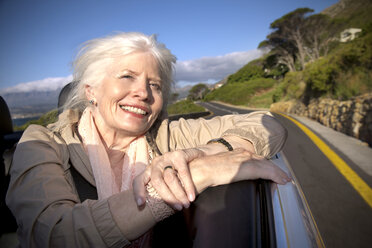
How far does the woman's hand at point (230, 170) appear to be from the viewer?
867 mm

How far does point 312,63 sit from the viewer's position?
39.0 ft

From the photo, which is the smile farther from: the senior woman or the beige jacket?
the beige jacket

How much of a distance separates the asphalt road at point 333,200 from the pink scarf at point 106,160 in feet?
6.87

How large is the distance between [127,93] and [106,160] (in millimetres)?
502

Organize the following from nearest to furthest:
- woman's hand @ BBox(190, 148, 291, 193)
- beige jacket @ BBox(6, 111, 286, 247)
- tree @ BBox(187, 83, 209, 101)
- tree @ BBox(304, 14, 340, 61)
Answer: beige jacket @ BBox(6, 111, 286, 247), woman's hand @ BBox(190, 148, 291, 193), tree @ BBox(304, 14, 340, 61), tree @ BBox(187, 83, 209, 101)

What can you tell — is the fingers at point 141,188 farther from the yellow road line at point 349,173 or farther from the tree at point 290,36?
the tree at point 290,36

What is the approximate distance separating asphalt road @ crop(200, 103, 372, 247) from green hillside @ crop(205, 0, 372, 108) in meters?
4.31

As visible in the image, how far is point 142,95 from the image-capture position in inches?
58.5

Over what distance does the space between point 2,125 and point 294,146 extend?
554 cm

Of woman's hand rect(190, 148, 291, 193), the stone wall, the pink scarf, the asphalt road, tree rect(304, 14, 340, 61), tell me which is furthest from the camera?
tree rect(304, 14, 340, 61)

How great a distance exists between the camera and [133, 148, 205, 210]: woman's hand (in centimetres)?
79

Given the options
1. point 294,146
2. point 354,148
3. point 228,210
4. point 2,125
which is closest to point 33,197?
A: point 228,210

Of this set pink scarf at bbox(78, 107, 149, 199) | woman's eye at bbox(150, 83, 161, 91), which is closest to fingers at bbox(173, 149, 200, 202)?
pink scarf at bbox(78, 107, 149, 199)

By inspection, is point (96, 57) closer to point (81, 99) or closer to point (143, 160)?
point (81, 99)
